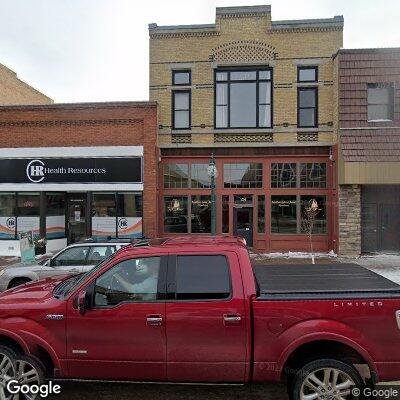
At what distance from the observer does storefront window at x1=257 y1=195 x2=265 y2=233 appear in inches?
656

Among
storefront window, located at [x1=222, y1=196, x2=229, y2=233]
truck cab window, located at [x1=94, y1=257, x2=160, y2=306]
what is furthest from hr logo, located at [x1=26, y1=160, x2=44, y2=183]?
truck cab window, located at [x1=94, y1=257, x2=160, y2=306]

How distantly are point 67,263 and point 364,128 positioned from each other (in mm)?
12475

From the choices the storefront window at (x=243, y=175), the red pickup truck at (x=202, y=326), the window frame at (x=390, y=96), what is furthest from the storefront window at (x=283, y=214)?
the red pickup truck at (x=202, y=326)

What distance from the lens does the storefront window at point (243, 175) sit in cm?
1675

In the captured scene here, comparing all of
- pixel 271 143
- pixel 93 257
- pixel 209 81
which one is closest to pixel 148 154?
pixel 209 81

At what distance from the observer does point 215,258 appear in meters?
4.27

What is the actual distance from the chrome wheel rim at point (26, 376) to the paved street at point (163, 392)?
1.42 feet

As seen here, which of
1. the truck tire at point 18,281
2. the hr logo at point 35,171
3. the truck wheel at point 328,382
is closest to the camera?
the truck wheel at point 328,382

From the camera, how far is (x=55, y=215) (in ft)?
56.2

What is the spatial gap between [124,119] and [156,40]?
153 inches

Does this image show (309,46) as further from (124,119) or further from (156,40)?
(124,119)

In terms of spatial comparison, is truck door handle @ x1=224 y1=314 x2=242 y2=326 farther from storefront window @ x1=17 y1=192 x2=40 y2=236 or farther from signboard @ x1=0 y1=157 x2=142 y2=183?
storefront window @ x1=17 y1=192 x2=40 y2=236

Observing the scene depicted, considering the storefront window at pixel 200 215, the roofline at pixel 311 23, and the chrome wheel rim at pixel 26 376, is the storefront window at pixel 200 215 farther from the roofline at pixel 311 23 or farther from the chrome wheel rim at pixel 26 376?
the chrome wheel rim at pixel 26 376

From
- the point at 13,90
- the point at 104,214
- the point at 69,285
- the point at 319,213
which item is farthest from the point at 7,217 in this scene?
the point at 69,285
